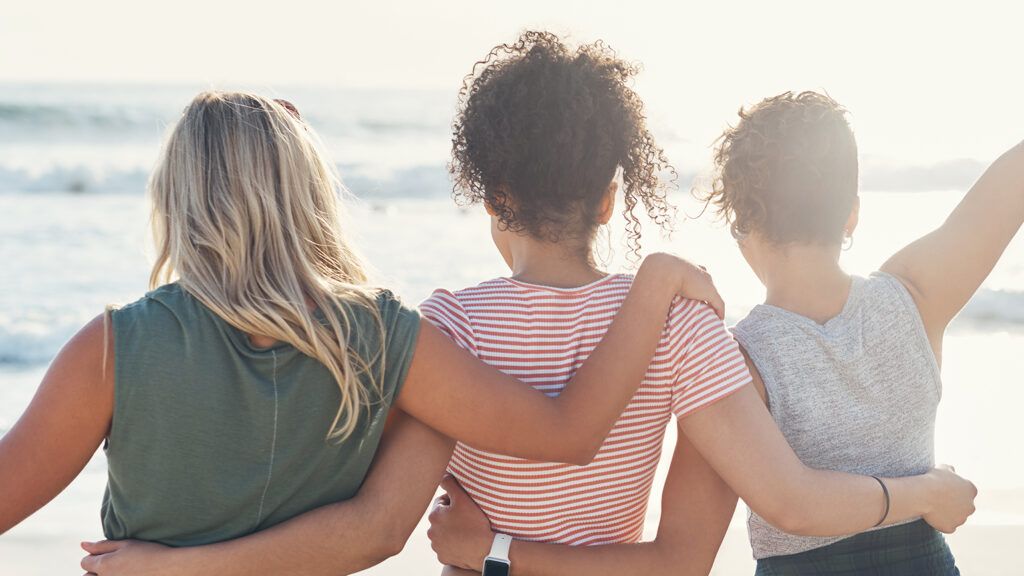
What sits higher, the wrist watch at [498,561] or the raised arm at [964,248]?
the raised arm at [964,248]

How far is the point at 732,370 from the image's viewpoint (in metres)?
2.01

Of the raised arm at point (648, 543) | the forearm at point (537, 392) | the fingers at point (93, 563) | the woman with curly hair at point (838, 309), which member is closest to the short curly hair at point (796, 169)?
the woman with curly hair at point (838, 309)

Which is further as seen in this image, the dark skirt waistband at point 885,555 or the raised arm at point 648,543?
the dark skirt waistband at point 885,555

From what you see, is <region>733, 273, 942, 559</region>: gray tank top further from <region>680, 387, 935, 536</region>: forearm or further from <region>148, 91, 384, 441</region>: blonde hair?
<region>148, 91, 384, 441</region>: blonde hair

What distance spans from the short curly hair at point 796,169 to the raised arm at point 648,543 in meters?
0.49

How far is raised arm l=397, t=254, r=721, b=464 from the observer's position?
194cm

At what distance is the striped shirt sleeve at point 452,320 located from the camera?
2.05 metres

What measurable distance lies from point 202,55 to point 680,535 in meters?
25.6

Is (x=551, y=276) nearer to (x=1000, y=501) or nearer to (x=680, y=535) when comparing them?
(x=680, y=535)

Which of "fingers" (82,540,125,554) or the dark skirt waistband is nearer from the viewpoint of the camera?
"fingers" (82,540,125,554)

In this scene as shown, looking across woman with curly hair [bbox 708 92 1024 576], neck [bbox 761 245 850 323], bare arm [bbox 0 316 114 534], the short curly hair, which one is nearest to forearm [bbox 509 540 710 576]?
woman with curly hair [bbox 708 92 1024 576]

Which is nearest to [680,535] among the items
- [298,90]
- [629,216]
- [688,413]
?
[688,413]

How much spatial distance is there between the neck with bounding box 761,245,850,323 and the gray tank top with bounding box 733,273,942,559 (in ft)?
0.10

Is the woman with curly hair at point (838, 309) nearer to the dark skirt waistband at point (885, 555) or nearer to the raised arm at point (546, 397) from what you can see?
the dark skirt waistband at point (885, 555)
